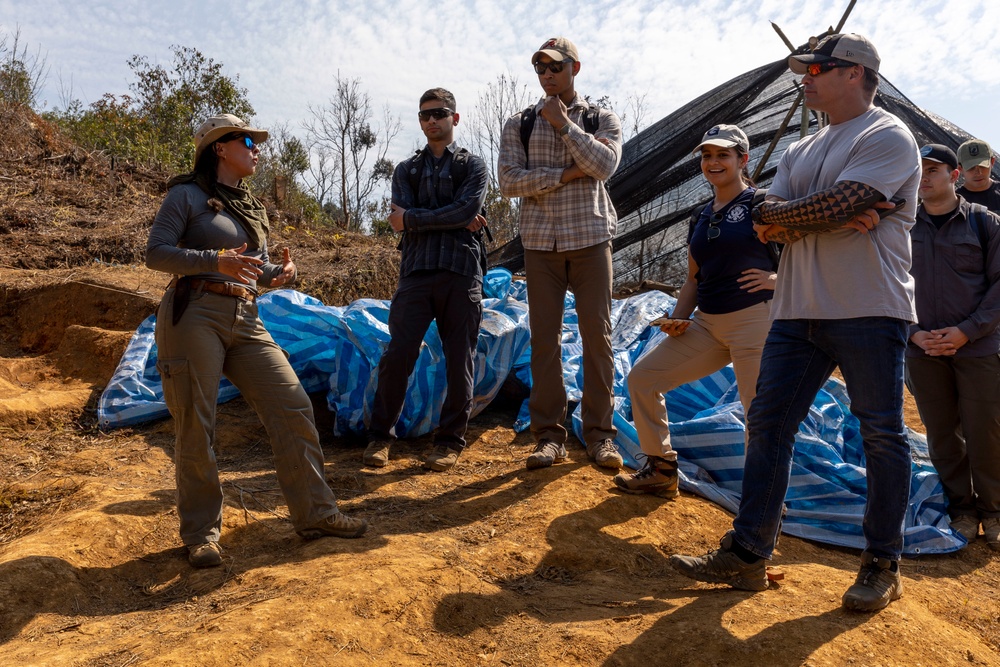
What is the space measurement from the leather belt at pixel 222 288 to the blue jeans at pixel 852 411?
201 cm

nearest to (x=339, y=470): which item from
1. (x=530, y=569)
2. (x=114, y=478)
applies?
(x=114, y=478)

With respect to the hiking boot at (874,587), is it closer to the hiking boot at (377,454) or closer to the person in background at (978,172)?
the hiking boot at (377,454)

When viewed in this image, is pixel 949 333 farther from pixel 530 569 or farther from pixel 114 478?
pixel 114 478

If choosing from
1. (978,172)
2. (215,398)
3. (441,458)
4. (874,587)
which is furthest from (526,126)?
(978,172)

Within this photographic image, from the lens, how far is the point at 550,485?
12.8ft

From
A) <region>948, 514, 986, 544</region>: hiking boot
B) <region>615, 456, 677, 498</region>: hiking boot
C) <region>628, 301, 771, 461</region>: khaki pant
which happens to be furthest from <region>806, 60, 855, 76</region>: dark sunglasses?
<region>948, 514, 986, 544</region>: hiking boot

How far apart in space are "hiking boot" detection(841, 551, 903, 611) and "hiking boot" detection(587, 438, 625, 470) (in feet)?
5.04

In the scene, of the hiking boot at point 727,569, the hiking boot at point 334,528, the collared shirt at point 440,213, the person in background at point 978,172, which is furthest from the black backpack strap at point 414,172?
the person in background at point 978,172

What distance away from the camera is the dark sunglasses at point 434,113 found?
4344 mm

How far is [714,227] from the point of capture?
3.53 m

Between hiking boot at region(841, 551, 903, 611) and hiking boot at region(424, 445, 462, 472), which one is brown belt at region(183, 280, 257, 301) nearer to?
hiking boot at region(424, 445, 462, 472)

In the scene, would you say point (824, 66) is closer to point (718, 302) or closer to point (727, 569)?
point (718, 302)

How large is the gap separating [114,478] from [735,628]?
3158 millimetres

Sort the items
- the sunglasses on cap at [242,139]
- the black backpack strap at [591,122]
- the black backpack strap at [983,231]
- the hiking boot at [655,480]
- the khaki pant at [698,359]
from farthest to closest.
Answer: the black backpack strap at [591,122] → the black backpack strap at [983,231] → the hiking boot at [655,480] → the khaki pant at [698,359] → the sunglasses on cap at [242,139]
